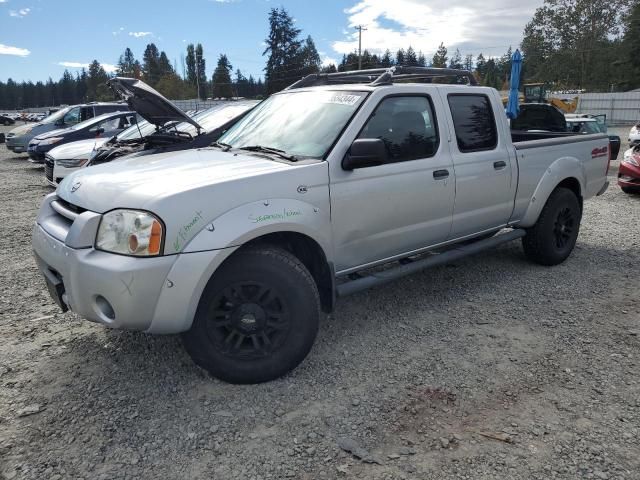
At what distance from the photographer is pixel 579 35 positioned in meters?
55.9

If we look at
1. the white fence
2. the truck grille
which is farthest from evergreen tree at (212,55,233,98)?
the truck grille

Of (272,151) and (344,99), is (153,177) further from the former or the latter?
(344,99)

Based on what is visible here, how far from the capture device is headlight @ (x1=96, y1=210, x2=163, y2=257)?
8.56 feet

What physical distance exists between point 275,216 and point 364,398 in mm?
1209

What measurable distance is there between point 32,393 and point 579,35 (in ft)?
216

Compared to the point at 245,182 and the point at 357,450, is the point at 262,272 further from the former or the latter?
the point at 357,450

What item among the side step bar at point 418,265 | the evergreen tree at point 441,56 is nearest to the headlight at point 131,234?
the side step bar at point 418,265

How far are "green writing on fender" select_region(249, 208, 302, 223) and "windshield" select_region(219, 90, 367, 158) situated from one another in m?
0.52

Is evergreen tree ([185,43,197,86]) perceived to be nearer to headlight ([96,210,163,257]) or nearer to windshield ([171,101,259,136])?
windshield ([171,101,259,136])

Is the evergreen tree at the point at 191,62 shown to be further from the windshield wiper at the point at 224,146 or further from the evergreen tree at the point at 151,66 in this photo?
the windshield wiper at the point at 224,146

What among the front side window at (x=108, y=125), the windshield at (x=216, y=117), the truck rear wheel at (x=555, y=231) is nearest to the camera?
the truck rear wheel at (x=555, y=231)

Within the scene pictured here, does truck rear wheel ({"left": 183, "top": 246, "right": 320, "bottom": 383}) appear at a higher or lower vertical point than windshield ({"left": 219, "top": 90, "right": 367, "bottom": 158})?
lower

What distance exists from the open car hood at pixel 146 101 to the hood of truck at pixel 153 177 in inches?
116

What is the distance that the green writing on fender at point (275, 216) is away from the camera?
288 centimetres
